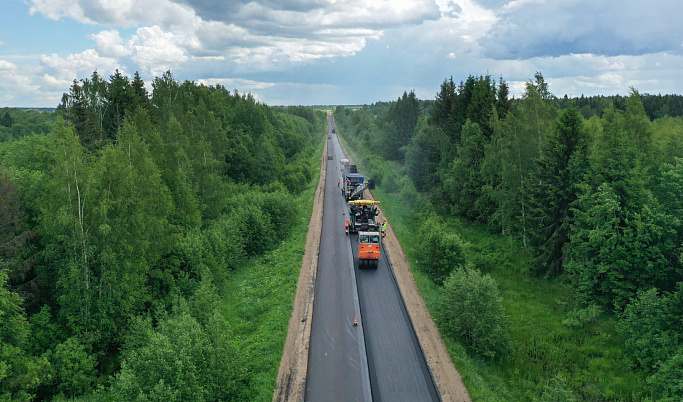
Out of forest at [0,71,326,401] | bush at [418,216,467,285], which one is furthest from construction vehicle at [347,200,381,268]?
forest at [0,71,326,401]

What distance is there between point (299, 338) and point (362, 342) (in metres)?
3.70

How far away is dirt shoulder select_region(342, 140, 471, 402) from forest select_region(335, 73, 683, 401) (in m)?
0.55

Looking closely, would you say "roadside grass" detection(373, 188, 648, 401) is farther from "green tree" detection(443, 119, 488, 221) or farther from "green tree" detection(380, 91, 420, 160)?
"green tree" detection(380, 91, 420, 160)

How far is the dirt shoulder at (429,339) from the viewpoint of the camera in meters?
18.8

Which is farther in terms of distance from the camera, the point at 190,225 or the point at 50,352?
the point at 190,225

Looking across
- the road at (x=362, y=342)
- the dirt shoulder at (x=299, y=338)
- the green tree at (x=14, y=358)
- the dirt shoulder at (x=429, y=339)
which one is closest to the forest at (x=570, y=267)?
the dirt shoulder at (x=429, y=339)

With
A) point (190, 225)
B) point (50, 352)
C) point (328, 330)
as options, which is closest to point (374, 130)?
point (190, 225)

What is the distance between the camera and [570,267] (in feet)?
84.7

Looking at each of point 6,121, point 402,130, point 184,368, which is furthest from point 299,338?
point 6,121

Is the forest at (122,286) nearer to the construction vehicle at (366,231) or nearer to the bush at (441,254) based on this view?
the construction vehicle at (366,231)

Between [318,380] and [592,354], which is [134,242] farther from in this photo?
[592,354]

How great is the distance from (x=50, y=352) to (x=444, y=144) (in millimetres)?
46332

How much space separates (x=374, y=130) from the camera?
357 feet

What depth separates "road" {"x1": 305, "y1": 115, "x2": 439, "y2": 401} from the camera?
61.9ft
